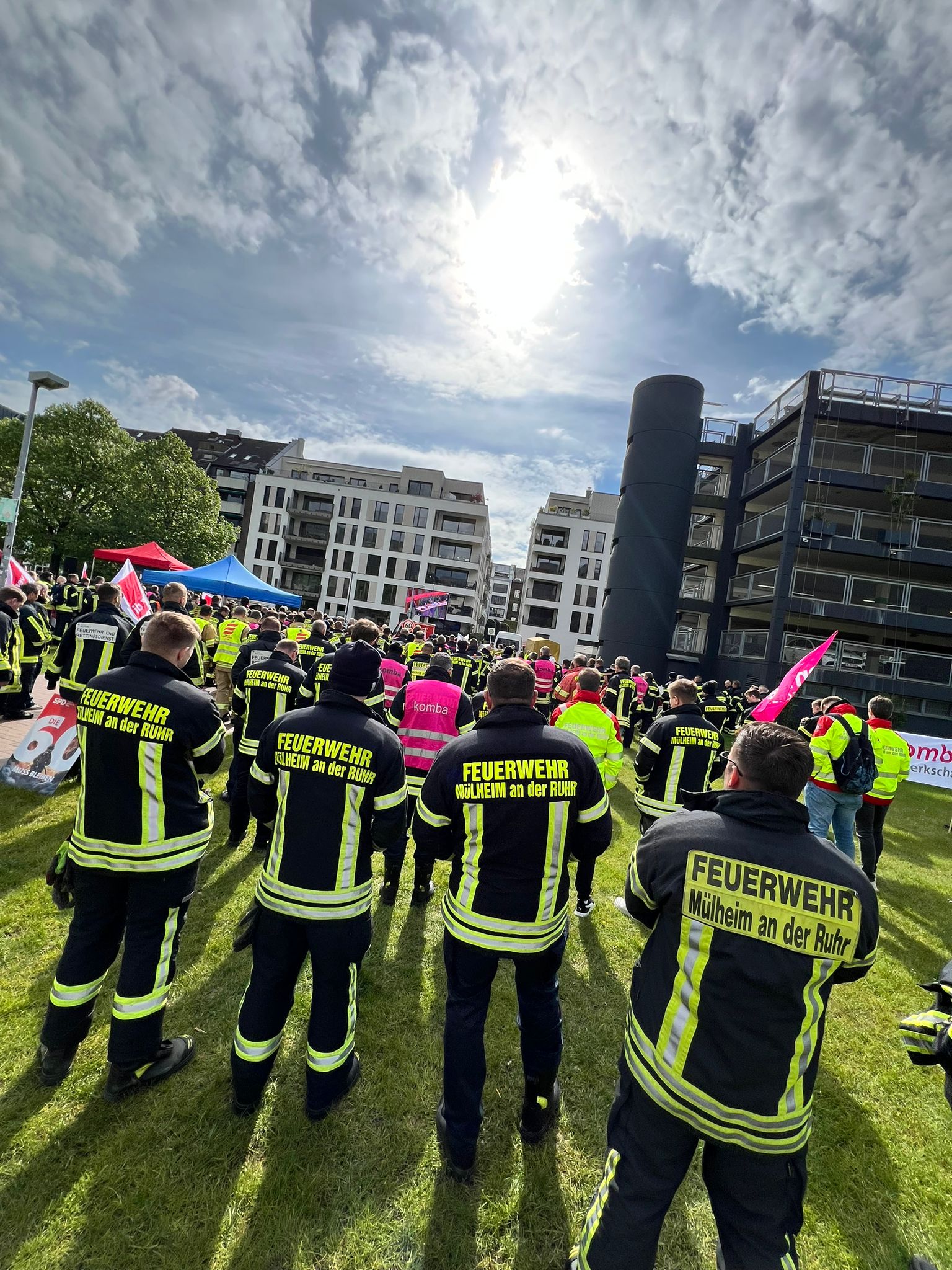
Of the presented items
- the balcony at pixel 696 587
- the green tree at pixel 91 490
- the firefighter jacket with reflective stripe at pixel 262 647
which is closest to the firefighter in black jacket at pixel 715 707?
the firefighter jacket with reflective stripe at pixel 262 647

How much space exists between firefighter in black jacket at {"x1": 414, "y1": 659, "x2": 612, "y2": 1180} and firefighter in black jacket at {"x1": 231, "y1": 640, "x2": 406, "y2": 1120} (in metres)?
0.30

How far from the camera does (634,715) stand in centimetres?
1318

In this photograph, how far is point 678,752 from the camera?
5117mm

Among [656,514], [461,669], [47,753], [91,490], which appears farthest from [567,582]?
[47,753]

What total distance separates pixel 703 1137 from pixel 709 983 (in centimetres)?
51

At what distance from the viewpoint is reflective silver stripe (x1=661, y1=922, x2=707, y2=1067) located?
1.83 metres

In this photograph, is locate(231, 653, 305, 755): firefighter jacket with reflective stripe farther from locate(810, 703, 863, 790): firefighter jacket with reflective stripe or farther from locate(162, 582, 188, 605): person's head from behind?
locate(810, 703, 863, 790): firefighter jacket with reflective stripe

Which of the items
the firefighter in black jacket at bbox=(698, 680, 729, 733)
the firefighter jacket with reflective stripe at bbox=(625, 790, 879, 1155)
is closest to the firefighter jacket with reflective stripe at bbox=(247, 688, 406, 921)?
the firefighter jacket with reflective stripe at bbox=(625, 790, 879, 1155)

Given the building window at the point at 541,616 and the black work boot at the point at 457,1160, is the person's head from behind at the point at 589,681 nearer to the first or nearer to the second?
the black work boot at the point at 457,1160

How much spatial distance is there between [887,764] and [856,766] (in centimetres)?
78

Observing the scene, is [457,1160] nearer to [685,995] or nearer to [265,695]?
[685,995]

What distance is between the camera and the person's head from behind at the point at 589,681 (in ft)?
16.1

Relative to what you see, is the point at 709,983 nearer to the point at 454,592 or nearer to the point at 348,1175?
the point at 348,1175

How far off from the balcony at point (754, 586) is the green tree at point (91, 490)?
97.7ft
